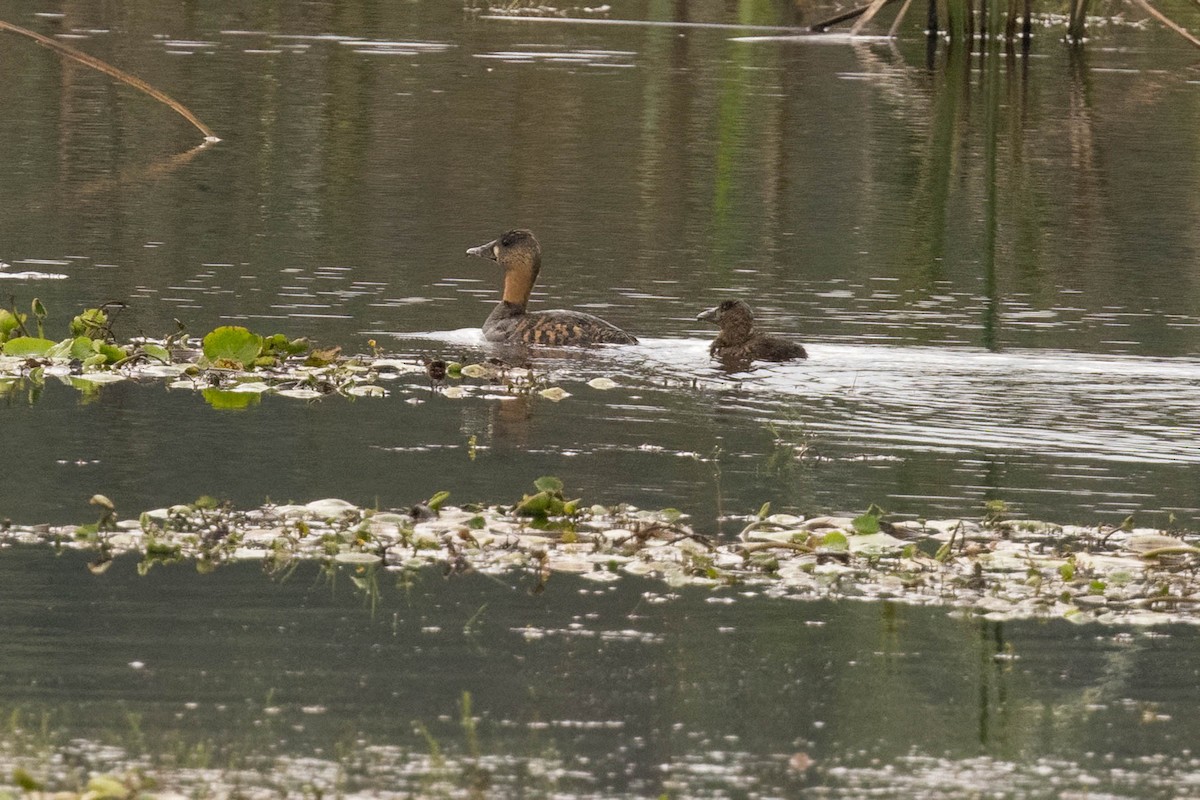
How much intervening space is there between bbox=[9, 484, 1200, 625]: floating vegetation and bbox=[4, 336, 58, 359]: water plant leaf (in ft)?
12.3

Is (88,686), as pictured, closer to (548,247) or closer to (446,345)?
(446,345)

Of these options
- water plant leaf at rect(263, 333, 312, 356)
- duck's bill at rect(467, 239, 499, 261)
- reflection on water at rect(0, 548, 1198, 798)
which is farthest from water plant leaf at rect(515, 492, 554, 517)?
duck's bill at rect(467, 239, 499, 261)

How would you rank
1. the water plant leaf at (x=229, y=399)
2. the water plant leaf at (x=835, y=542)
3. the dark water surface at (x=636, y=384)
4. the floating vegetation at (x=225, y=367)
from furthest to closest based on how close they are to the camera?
the floating vegetation at (x=225, y=367)
the water plant leaf at (x=229, y=399)
the water plant leaf at (x=835, y=542)
the dark water surface at (x=636, y=384)

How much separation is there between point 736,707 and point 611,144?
1816 centimetres

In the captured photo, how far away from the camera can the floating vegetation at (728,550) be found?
25.2 ft

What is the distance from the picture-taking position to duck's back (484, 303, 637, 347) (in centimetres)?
1313

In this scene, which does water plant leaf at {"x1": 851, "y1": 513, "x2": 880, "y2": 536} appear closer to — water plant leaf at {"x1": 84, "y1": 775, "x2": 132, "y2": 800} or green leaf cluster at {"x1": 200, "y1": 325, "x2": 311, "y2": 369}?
water plant leaf at {"x1": 84, "y1": 775, "x2": 132, "y2": 800}

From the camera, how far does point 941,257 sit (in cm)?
1742

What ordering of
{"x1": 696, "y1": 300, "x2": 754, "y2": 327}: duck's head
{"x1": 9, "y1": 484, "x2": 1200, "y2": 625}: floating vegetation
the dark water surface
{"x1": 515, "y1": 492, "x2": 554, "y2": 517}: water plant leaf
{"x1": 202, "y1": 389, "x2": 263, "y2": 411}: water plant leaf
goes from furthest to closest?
{"x1": 696, "y1": 300, "x2": 754, "y2": 327}: duck's head → {"x1": 202, "y1": 389, "x2": 263, "y2": 411}: water plant leaf → {"x1": 515, "y1": 492, "x2": 554, "y2": 517}: water plant leaf → {"x1": 9, "y1": 484, "x2": 1200, "y2": 625}: floating vegetation → the dark water surface

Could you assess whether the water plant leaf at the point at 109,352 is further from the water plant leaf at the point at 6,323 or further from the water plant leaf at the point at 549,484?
the water plant leaf at the point at 549,484

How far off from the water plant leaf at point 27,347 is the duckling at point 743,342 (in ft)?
12.0

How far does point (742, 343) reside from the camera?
12805mm

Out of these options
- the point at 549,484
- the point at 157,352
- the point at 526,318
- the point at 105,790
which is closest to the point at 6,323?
the point at 157,352

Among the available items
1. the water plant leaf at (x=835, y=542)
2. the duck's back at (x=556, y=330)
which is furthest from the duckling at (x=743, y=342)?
the water plant leaf at (x=835, y=542)
